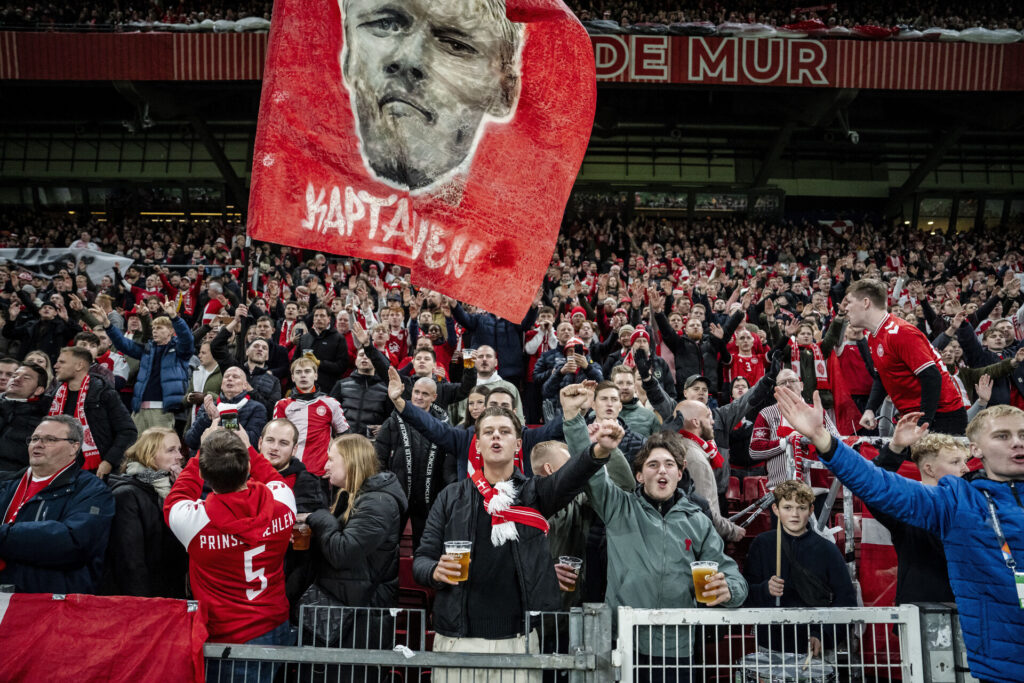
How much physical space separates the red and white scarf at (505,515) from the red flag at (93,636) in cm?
119

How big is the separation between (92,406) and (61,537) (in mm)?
2335

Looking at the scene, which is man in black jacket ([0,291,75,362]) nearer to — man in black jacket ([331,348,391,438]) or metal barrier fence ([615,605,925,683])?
man in black jacket ([331,348,391,438])

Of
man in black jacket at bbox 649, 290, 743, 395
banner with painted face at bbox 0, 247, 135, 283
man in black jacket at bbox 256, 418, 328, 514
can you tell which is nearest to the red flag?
man in black jacket at bbox 256, 418, 328, 514

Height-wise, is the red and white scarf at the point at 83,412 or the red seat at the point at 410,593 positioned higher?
the red and white scarf at the point at 83,412

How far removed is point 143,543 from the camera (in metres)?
3.75

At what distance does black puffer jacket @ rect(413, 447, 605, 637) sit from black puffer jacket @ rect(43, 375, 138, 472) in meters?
2.96

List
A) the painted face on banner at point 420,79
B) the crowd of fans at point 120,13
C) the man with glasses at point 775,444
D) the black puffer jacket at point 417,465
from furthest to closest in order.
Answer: the crowd of fans at point 120,13
the man with glasses at point 775,444
the black puffer jacket at point 417,465
the painted face on banner at point 420,79

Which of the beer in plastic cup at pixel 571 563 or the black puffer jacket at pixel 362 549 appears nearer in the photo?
the black puffer jacket at pixel 362 549

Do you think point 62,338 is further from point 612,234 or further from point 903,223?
point 903,223

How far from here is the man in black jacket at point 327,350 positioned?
809cm

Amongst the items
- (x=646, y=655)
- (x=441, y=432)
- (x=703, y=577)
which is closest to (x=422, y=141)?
(x=441, y=432)

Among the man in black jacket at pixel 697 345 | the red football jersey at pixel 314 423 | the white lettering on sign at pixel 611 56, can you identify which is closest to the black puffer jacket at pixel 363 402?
the red football jersey at pixel 314 423

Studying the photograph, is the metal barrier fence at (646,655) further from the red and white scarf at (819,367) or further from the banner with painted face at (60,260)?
the banner with painted face at (60,260)

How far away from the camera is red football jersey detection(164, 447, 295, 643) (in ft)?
11.2
